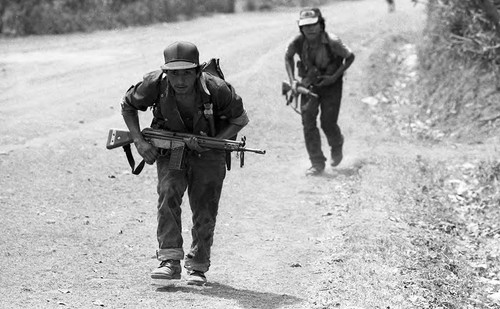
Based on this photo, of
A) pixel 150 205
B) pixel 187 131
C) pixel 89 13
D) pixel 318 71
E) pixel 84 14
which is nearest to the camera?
pixel 187 131

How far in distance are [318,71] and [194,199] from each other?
4.91 metres

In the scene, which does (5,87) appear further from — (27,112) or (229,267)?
(229,267)

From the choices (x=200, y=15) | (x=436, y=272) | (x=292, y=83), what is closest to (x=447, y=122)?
(x=292, y=83)

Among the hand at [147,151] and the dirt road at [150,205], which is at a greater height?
the hand at [147,151]

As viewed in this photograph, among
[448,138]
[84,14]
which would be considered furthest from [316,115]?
[84,14]

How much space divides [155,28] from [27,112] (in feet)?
33.4

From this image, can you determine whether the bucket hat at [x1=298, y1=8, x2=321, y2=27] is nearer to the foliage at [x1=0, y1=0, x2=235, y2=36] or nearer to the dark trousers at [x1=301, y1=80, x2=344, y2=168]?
the dark trousers at [x1=301, y1=80, x2=344, y2=168]

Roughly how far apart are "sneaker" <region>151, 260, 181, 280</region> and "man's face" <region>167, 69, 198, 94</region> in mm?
1212

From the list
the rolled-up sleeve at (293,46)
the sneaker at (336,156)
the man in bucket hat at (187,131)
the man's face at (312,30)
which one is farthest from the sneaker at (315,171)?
the man in bucket hat at (187,131)

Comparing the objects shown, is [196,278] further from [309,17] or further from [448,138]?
[448,138]

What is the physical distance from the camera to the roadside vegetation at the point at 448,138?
26.5 feet

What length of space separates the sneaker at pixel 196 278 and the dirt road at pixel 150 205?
6 centimetres

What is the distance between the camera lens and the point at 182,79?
6.78 m

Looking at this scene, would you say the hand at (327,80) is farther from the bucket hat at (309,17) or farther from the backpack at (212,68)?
the backpack at (212,68)
